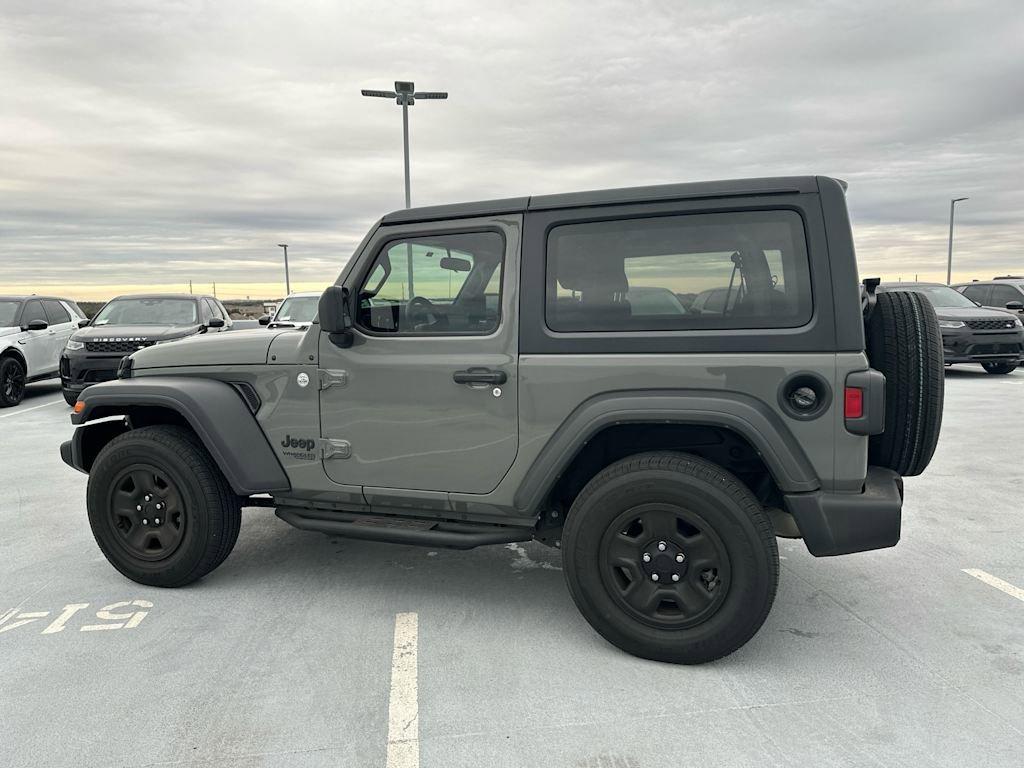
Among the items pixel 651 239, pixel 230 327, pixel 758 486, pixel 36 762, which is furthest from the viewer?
pixel 230 327

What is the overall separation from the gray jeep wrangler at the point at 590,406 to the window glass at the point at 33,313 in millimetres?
9392

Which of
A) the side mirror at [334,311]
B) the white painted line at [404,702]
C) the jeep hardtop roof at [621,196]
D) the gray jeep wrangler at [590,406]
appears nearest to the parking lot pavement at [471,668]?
the white painted line at [404,702]

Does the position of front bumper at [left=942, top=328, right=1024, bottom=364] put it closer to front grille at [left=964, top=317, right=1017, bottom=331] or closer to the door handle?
front grille at [left=964, top=317, right=1017, bottom=331]

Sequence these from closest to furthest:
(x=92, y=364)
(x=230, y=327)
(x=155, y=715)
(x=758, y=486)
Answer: (x=155, y=715)
(x=758, y=486)
(x=92, y=364)
(x=230, y=327)

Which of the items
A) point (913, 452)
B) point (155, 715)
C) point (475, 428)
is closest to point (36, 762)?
point (155, 715)

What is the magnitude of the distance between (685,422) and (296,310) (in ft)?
27.8

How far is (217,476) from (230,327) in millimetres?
8322

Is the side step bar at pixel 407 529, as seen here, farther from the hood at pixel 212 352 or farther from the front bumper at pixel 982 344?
the front bumper at pixel 982 344

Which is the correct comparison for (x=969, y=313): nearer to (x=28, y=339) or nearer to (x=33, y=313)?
(x=28, y=339)

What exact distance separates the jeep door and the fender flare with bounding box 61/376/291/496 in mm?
354

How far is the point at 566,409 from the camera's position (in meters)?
3.09

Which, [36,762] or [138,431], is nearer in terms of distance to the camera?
[36,762]

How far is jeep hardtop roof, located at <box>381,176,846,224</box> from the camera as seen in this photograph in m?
2.87

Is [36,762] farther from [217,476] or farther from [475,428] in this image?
[475,428]
